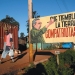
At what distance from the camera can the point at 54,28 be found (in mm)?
11852

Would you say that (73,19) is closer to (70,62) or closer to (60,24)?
(60,24)

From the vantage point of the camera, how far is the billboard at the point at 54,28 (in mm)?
11305

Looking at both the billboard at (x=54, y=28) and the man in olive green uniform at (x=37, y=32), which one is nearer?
the billboard at (x=54, y=28)

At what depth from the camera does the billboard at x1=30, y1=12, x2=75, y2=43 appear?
1130 centimetres

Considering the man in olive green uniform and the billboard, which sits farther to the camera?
the man in olive green uniform

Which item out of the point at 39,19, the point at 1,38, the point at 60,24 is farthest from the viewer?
the point at 1,38

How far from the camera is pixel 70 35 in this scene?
1131 cm

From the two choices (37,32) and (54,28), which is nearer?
(54,28)

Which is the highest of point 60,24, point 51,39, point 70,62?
point 60,24

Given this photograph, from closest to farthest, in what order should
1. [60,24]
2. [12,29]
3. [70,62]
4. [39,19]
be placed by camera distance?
[70,62] < [60,24] < [39,19] < [12,29]

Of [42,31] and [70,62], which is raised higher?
[42,31]

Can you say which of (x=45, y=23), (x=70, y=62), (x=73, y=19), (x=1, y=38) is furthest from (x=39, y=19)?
(x=1, y=38)

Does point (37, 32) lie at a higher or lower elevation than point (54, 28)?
lower

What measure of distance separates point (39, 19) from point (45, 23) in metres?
0.47
